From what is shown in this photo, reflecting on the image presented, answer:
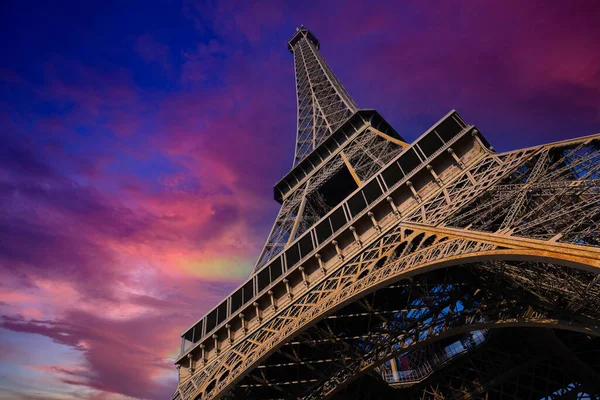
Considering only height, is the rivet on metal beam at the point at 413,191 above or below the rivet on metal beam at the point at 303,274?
above

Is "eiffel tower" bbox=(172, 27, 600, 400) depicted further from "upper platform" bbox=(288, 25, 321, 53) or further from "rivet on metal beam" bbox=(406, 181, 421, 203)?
"upper platform" bbox=(288, 25, 321, 53)

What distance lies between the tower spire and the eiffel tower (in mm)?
9648

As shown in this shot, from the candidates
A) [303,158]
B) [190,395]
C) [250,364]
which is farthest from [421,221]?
[303,158]

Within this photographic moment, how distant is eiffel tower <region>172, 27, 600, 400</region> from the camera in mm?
10906

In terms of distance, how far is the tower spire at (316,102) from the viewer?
3616 centimetres

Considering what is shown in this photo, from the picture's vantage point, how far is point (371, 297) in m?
18.0

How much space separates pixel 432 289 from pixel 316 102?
93.5 ft

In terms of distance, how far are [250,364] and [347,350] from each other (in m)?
4.44

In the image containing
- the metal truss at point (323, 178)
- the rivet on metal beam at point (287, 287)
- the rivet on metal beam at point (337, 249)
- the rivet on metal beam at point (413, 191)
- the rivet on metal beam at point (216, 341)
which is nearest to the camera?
the rivet on metal beam at point (413, 191)

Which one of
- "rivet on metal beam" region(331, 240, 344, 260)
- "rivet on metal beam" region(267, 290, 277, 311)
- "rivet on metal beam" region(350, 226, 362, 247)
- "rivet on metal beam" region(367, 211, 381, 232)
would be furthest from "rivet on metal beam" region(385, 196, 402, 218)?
"rivet on metal beam" region(267, 290, 277, 311)

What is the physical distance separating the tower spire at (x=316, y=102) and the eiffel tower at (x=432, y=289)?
9648 mm

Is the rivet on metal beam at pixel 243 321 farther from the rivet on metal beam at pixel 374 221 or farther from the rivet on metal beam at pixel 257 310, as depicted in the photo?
the rivet on metal beam at pixel 374 221

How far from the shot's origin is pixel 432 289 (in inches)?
643

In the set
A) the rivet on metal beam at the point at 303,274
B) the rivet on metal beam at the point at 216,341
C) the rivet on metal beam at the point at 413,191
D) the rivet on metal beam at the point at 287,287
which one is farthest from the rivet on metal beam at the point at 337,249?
the rivet on metal beam at the point at 216,341
